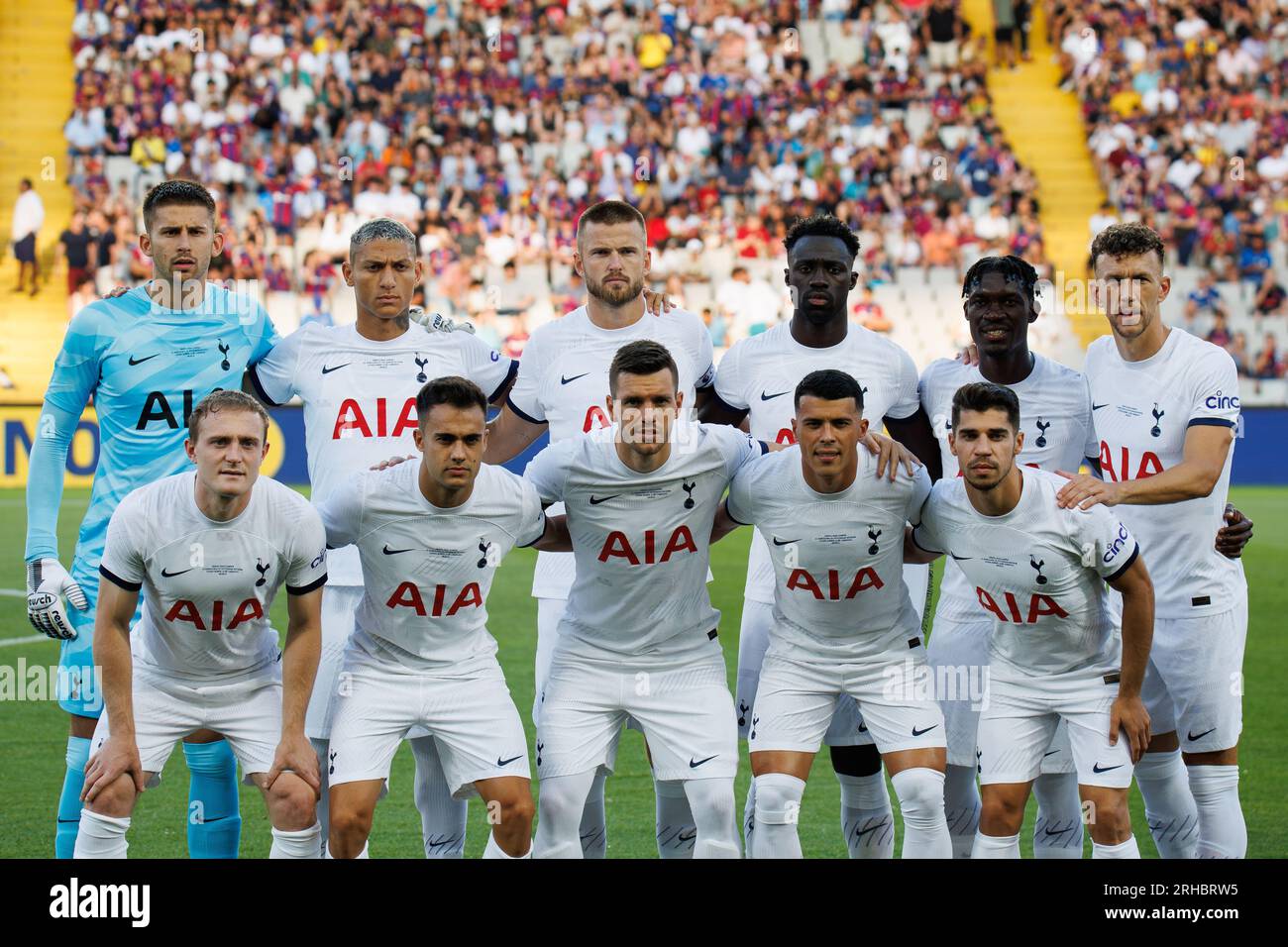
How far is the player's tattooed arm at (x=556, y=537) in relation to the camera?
5645 mm

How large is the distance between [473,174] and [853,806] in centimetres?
1958

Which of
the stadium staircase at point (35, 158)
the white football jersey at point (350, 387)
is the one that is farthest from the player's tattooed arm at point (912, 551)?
the stadium staircase at point (35, 158)

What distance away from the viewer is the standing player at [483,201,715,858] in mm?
5977

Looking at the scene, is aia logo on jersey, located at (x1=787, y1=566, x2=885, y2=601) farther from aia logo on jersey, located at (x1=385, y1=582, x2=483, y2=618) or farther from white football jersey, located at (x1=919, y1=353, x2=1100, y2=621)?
aia logo on jersey, located at (x1=385, y1=582, x2=483, y2=618)

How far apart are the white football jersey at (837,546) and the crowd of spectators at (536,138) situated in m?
15.5

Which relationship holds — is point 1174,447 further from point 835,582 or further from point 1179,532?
point 835,582

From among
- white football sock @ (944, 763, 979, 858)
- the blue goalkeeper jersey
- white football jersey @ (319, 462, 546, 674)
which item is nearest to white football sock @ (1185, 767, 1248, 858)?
white football sock @ (944, 763, 979, 858)

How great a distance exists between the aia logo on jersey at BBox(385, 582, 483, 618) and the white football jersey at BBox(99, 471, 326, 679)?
279mm

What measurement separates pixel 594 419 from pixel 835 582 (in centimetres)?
125

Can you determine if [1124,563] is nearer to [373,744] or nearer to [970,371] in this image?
[970,371]

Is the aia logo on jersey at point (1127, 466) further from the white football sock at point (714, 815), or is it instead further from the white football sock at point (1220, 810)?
the white football sock at point (714, 815)

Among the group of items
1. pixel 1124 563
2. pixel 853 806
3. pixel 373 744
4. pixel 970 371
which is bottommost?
pixel 853 806

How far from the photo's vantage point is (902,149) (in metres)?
25.6
